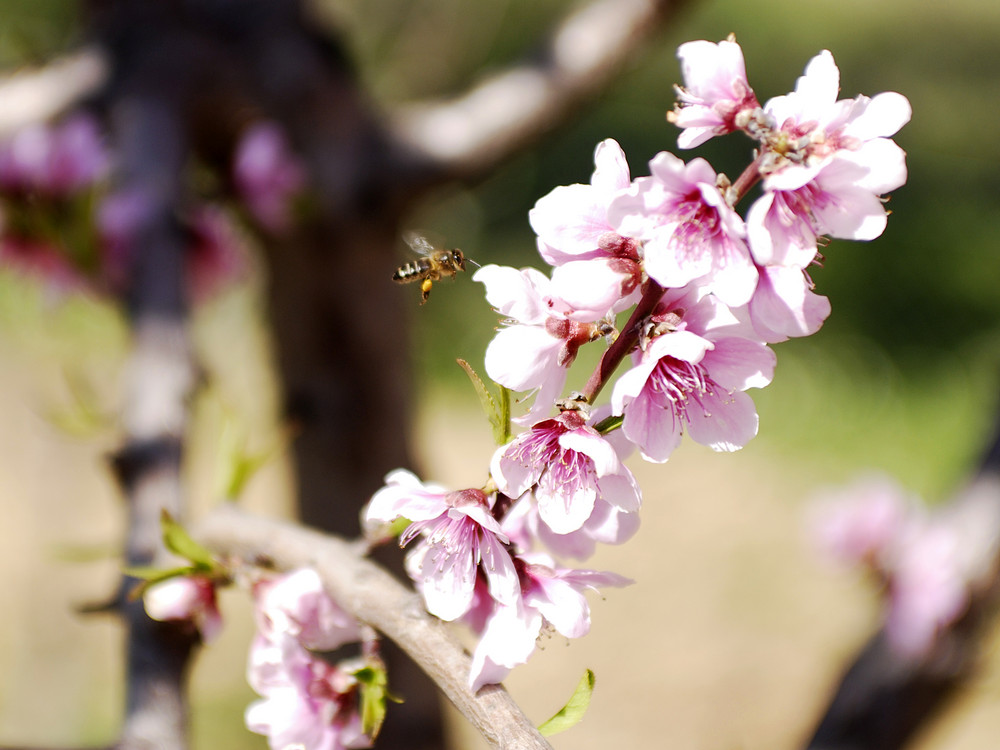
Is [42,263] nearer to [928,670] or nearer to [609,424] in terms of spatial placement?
[609,424]

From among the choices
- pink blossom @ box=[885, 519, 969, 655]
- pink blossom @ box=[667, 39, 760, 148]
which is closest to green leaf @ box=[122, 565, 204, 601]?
pink blossom @ box=[667, 39, 760, 148]

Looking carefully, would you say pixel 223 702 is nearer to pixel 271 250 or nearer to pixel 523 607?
pixel 271 250

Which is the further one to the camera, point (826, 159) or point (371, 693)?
point (371, 693)

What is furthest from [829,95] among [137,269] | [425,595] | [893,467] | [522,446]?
[893,467]

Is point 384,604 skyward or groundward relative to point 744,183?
groundward

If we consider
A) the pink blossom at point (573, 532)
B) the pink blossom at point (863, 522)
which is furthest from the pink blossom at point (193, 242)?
the pink blossom at point (863, 522)

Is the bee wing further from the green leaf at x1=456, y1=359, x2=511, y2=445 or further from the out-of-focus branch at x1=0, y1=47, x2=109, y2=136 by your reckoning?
the out-of-focus branch at x1=0, y1=47, x2=109, y2=136

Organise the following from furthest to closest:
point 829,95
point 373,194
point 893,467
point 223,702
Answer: point 893,467 → point 223,702 → point 373,194 → point 829,95

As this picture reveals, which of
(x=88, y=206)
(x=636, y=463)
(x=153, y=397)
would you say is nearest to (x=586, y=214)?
(x=153, y=397)
